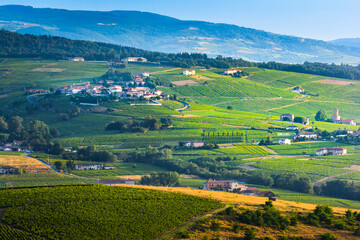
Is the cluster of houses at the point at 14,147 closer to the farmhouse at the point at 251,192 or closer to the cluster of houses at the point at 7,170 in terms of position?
the cluster of houses at the point at 7,170

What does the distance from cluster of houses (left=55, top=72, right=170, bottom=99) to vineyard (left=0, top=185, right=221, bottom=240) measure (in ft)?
214

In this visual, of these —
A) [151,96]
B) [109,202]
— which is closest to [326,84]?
[151,96]

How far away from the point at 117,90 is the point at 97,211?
78.6 meters

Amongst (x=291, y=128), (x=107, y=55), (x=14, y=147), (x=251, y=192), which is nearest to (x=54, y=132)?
(x=14, y=147)

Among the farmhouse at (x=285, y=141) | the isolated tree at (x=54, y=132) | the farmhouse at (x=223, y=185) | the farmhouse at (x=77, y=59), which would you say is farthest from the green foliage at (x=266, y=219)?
the farmhouse at (x=77, y=59)

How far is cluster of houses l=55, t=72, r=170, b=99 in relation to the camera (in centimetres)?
10823

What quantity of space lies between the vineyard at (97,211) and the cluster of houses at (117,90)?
65187 mm

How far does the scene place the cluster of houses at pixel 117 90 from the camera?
355 feet

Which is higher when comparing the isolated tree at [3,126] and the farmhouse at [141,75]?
the farmhouse at [141,75]

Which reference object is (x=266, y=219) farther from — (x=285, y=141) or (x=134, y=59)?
(x=134, y=59)

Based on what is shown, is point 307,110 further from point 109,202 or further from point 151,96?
point 109,202

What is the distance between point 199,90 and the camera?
125000mm

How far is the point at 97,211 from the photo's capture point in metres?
37.2

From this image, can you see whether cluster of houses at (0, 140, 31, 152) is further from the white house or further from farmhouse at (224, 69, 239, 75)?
farmhouse at (224, 69, 239, 75)
